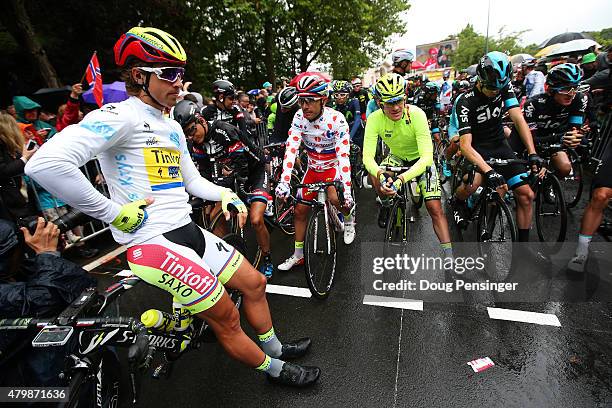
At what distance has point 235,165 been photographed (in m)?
4.17

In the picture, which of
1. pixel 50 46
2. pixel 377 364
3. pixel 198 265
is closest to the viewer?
pixel 198 265

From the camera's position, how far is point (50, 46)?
34.6 ft

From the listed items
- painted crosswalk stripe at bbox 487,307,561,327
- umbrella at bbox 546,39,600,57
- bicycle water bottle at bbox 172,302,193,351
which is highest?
umbrella at bbox 546,39,600,57

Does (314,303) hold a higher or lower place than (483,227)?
lower

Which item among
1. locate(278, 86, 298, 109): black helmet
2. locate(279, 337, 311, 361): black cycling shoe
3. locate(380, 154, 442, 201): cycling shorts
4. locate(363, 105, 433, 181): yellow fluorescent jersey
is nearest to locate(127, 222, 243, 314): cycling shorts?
locate(279, 337, 311, 361): black cycling shoe

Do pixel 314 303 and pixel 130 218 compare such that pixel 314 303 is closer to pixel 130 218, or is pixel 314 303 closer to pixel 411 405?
pixel 411 405

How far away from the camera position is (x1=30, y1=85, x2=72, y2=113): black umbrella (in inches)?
277

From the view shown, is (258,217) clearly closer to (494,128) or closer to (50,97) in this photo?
(494,128)

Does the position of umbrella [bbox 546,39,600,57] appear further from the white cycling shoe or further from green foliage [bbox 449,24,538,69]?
green foliage [bbox 449,24,538,69]

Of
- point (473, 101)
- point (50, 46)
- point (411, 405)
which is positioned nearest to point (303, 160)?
point (473, 101)

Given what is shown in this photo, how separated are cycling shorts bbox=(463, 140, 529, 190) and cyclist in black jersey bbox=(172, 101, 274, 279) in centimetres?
278

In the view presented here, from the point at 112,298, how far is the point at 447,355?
2.65 meters

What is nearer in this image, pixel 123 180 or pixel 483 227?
pixel 123 180

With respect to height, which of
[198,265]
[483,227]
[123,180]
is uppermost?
[123,180]
